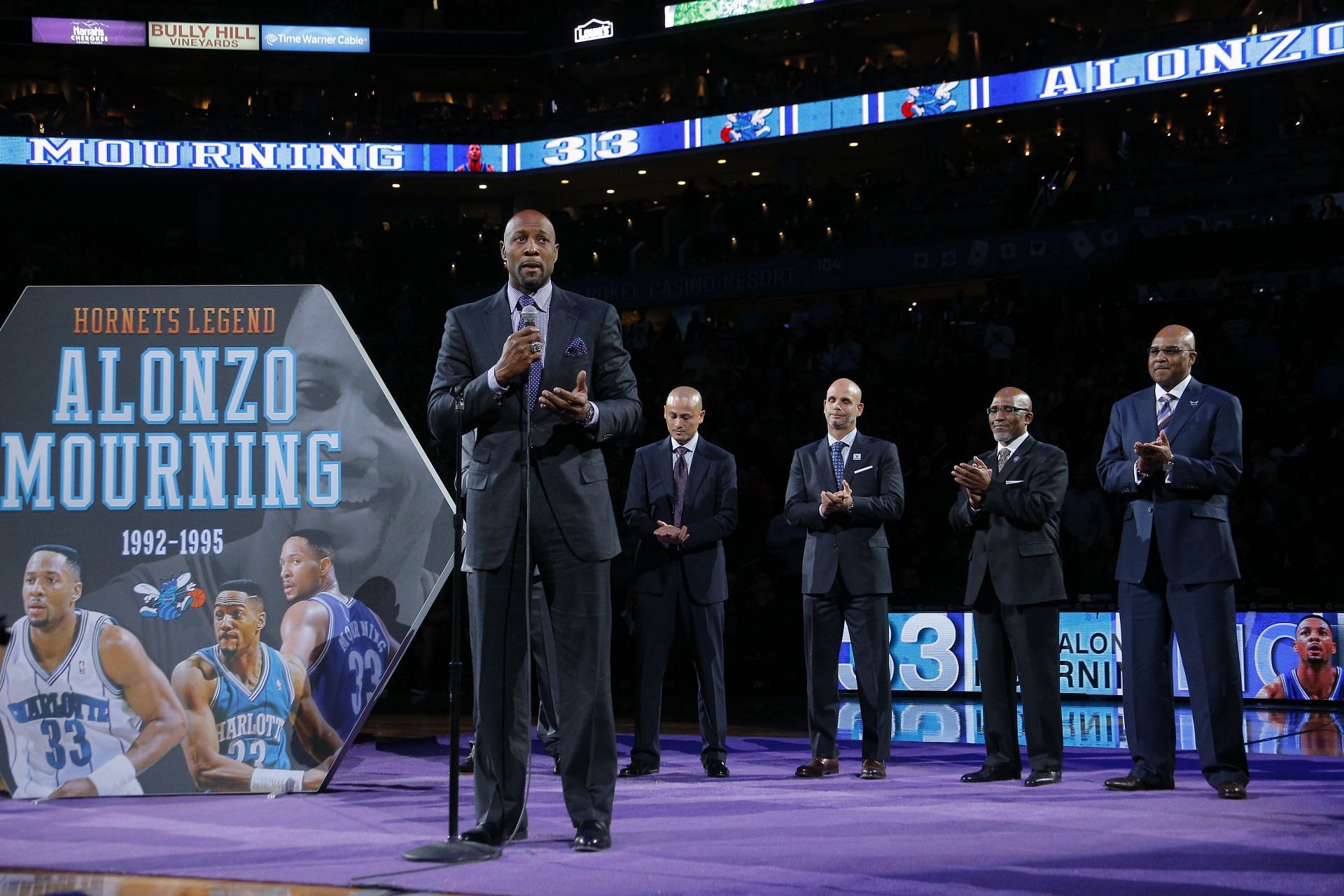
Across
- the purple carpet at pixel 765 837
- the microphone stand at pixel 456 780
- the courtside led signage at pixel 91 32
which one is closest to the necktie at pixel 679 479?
the purple carpet at pixel 765 837

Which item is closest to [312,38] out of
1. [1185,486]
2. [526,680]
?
[1185,486]

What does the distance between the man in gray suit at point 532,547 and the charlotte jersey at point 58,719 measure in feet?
7.23

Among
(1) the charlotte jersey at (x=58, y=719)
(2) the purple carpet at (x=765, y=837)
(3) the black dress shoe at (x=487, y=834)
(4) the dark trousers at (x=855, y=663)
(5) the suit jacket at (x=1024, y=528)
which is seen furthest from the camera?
(4) the dark trousers at (x=855, y=663)

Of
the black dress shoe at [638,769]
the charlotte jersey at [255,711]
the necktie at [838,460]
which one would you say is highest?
the necktie at [838,460]

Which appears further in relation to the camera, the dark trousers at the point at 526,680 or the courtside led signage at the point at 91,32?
the courtside led signage at the point at 91,32

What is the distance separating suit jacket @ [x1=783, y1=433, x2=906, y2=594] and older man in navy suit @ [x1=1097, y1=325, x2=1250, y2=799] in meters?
1.17

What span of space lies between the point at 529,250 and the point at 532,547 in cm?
89

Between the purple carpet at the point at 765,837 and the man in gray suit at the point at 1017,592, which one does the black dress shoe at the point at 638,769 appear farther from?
the man in gray suit at the point at 1017,592

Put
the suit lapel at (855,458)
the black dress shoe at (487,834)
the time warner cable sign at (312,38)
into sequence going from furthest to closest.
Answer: the time warner cable sign at (312,38)
the suit lapel at (855,458)
the black dress shoe at (487,834)

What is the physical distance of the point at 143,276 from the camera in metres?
24.6

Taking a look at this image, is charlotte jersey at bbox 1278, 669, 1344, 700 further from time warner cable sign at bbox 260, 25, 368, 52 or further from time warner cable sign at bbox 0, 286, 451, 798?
time warner cable sign at bbox 260, 25, 368, 52

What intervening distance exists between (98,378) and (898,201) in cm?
1801

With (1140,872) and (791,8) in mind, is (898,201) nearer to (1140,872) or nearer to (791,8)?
(791,8)

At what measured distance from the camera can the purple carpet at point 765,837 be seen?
3562 mm
